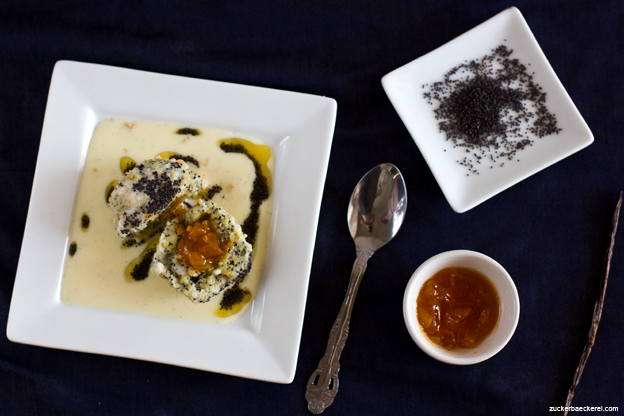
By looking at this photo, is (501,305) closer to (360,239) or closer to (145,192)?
(360,239)

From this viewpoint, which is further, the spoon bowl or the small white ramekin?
the spoon bowl

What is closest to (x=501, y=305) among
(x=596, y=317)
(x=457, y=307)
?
(x=457, y=307)

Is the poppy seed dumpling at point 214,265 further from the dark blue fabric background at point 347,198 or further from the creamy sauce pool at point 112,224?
the dark blue fabric background at point 347,198

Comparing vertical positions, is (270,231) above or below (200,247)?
below

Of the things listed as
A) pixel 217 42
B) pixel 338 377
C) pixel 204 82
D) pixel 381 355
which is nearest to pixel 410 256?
pixel 381 355

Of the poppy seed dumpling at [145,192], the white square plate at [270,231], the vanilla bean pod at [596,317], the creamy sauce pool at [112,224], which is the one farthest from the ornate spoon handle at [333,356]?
the vanilla bean pod at [596,317]

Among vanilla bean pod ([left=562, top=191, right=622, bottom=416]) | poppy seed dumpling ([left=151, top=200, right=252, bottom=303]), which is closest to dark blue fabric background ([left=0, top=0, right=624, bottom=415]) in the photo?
vanilla bean pod ([left=562, top=191, right=622, bottom=416])

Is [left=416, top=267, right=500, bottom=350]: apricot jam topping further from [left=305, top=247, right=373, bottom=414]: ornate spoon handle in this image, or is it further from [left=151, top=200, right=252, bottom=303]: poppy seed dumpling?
[left=151, top=200, right=252, bottom=303]: poppy seed dumpling
